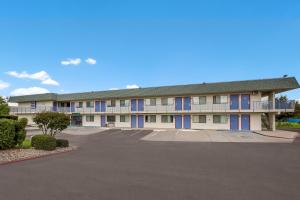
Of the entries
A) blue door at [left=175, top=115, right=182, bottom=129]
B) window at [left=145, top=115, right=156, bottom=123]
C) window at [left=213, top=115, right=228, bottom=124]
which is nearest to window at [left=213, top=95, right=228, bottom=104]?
window at [left=213, top=115, right=228, bottom=124]

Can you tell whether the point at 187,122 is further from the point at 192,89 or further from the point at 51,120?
the point at 51,120

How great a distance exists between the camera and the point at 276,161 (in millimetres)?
10531

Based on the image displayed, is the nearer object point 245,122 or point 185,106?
point 245,122

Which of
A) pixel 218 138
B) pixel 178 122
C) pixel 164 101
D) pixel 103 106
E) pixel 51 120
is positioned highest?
pixel 164 101

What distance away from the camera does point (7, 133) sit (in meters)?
12.3

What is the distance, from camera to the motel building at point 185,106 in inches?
1109

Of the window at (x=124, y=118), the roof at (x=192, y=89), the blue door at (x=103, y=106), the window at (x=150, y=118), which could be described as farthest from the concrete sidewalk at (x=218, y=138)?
the blue door at (x=103, y=106)

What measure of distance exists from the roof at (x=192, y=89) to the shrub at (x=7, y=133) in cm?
2236

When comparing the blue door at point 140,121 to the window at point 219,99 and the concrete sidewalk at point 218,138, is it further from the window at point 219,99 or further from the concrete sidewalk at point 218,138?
the window at point 219,99

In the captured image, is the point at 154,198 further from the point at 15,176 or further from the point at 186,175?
the point at 15,176

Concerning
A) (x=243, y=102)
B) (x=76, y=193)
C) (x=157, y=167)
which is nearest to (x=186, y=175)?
(x=157, y=167)

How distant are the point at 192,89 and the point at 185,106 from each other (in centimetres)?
281

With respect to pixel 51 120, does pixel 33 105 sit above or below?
above

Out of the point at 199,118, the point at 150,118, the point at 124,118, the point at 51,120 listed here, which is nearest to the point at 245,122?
the point at 199,118
